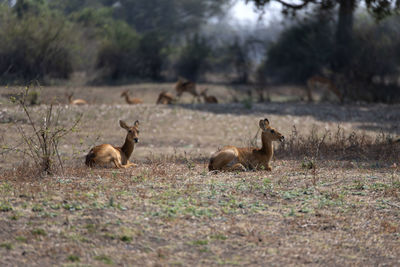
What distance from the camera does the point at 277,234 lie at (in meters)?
6.19

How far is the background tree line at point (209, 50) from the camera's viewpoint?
61.4ft

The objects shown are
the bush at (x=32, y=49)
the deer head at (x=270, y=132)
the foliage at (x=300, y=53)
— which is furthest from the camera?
the foliage at (x=300, y=53)

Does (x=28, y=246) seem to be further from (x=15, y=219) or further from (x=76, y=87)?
(x=76, y=87)

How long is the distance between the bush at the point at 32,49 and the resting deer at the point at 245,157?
437 centimetres

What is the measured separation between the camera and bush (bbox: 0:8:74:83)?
1378cm

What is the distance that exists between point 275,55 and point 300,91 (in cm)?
612

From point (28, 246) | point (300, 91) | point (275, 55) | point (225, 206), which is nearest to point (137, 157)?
point (225, 206)

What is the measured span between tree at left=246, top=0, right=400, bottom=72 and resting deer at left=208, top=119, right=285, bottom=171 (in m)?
12.8

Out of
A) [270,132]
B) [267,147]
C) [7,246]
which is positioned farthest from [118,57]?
[7,246]

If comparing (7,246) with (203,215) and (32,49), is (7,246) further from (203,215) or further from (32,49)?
(32,49)

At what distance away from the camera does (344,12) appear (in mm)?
24391

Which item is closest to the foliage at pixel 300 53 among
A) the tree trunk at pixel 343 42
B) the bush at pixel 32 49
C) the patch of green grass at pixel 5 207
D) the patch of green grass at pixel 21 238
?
the tree trunk at pixel 343 42

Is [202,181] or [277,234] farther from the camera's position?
[202,181]

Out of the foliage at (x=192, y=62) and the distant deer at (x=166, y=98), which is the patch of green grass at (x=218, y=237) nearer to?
the distant deer at (x=166, y=98)
